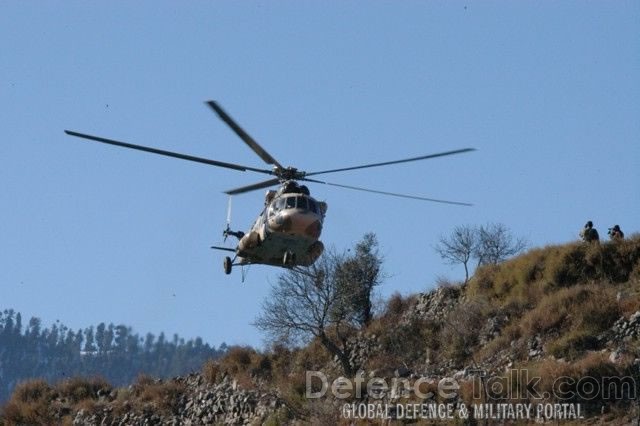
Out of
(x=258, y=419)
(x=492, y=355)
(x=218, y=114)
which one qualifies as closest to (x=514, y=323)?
(x=492, y=355)

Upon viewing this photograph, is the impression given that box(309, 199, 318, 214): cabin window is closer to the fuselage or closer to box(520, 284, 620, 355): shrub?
the fuselage

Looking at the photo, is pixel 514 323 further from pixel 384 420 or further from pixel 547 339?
pixel 384 420

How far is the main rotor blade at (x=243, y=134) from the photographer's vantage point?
3962 centimetres

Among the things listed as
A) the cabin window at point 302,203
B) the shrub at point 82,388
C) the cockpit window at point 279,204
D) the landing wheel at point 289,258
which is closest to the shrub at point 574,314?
the landing wheel at point 289,258

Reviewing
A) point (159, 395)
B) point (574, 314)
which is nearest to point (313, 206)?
point (574, 314)

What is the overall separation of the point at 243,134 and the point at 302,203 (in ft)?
9.22

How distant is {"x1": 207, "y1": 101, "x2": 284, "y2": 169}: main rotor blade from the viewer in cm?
3962

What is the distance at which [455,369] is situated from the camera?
137ft

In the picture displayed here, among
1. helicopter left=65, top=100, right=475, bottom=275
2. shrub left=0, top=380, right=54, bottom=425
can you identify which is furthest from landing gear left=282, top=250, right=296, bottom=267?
shrub left=0, top=380, right=54, bottom=425

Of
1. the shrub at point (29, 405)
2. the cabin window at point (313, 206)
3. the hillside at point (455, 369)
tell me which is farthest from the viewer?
the shrub at point (29, 405)

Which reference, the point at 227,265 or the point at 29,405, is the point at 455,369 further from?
the point at 29,405

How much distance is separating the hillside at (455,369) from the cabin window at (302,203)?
559 cm

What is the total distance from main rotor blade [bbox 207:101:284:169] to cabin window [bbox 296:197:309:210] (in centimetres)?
242

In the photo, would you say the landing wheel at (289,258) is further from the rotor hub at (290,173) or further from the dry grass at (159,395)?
the dry grass at (159,395)
